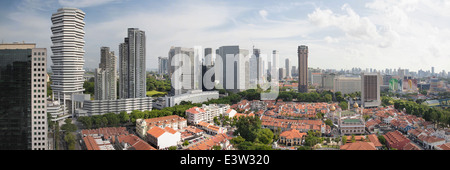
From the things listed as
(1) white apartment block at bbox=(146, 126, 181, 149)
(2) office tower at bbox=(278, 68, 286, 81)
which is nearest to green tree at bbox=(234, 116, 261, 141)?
(1) white apartment block at bbox=(146, 126, 181, 149)

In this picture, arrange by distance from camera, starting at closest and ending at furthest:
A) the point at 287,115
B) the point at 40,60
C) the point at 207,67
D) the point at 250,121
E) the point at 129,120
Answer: the point at 40,60 < the point at 250,121 < the point at 129,120 < the point at 287,115 < the point at 207,67

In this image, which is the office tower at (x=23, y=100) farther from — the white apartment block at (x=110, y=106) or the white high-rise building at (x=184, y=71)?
the white high-rise building at (x=184, y=71)

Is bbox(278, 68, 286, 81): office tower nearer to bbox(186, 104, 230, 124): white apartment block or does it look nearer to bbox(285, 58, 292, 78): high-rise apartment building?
bbox(285, 58, 292, 78): high-rise apartment building

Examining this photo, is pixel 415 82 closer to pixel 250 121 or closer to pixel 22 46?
pixel 250 121

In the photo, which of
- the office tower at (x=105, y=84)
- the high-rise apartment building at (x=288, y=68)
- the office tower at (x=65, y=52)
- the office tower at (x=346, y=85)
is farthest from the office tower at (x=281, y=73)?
the office tower at (x=65, y=52)

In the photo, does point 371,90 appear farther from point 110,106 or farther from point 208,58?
point 110,106
